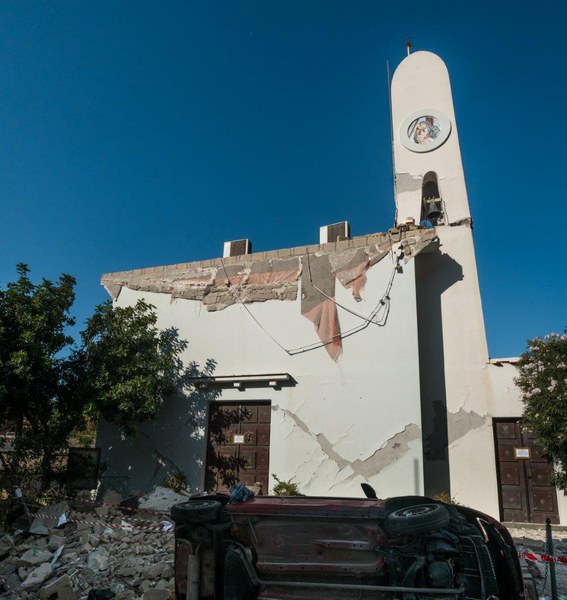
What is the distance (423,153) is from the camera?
13.0m

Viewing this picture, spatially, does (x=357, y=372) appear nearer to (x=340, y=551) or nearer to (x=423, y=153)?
(x=423, y=153)

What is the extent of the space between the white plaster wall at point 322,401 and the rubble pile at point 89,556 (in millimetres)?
2898

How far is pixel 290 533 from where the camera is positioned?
3.46 m

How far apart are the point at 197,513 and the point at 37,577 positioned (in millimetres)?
3527

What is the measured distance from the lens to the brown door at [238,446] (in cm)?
1087

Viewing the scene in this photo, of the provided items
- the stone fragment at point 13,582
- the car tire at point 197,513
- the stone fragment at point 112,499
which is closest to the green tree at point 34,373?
the stone fragment at point 112,499

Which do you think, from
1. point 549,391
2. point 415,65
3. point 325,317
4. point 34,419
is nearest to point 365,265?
point 325,317

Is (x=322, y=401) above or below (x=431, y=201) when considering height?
below

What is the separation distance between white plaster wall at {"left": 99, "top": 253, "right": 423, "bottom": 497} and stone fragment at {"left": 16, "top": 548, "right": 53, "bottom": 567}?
15.5 ft

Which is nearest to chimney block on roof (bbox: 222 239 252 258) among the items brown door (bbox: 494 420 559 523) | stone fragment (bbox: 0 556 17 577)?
brown door (bbox: 494 420 559 523)

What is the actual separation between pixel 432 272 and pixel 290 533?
31.5 ft

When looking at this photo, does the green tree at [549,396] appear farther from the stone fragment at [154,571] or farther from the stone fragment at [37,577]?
the stone fragment at [37,577]

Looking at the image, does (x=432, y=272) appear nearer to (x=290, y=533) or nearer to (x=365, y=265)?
(x=365, y=265)

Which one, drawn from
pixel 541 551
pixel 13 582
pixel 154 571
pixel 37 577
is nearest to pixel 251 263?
pixel 154 571
